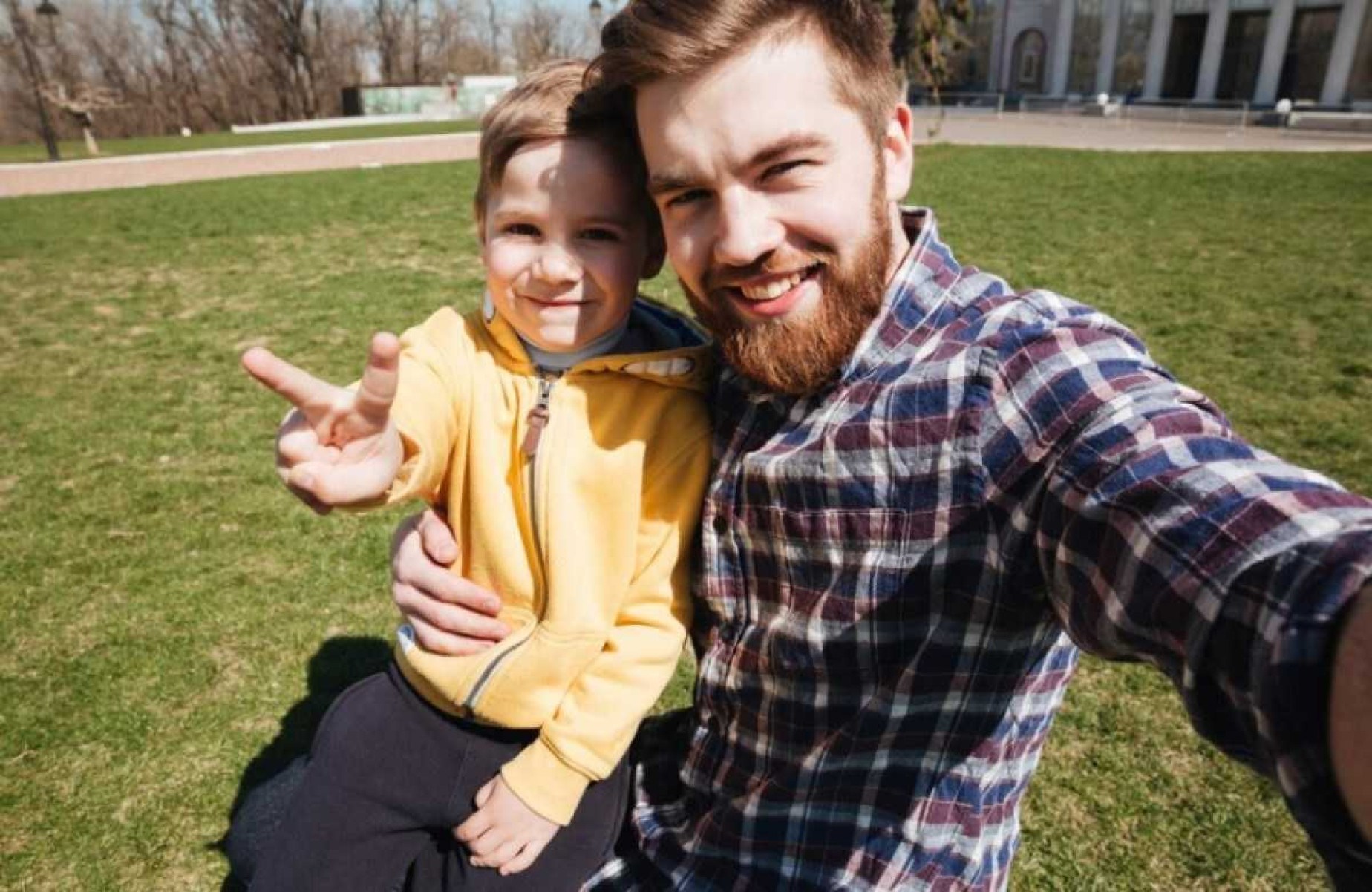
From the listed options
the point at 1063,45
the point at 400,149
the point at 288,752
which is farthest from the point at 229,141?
the point at 1063,45

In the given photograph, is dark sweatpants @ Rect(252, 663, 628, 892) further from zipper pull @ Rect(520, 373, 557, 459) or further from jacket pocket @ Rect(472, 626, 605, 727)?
zipper pull @ Rect(520, 373, 557, 459)

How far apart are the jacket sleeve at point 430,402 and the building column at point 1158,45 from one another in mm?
49326

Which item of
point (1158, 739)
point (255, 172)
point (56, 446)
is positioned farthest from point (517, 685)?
Result: point (255, 172)

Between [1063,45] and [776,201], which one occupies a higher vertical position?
[1063,45]

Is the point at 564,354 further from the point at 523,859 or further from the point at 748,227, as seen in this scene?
the point at 523,859

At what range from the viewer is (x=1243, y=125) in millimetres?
28844

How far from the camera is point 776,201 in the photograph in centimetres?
151

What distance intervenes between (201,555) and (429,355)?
11.2 ft

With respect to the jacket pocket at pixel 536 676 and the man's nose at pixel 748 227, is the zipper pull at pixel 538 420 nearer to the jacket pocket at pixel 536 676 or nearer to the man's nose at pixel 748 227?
the jacket pocket at pixel 536 676

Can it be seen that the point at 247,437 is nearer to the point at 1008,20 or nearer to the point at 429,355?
the point at 429,355

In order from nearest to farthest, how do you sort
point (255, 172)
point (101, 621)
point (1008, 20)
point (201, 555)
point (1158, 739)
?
point (1158, 739) → point (101, 621) → point (201, 555) → point (255, 172) → point (1008, 20)

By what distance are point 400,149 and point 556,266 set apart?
26961 mm

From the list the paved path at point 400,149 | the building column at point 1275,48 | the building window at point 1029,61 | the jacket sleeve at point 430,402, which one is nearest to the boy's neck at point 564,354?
the jacket sleeve at point 430,402

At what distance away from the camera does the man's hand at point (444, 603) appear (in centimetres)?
165
